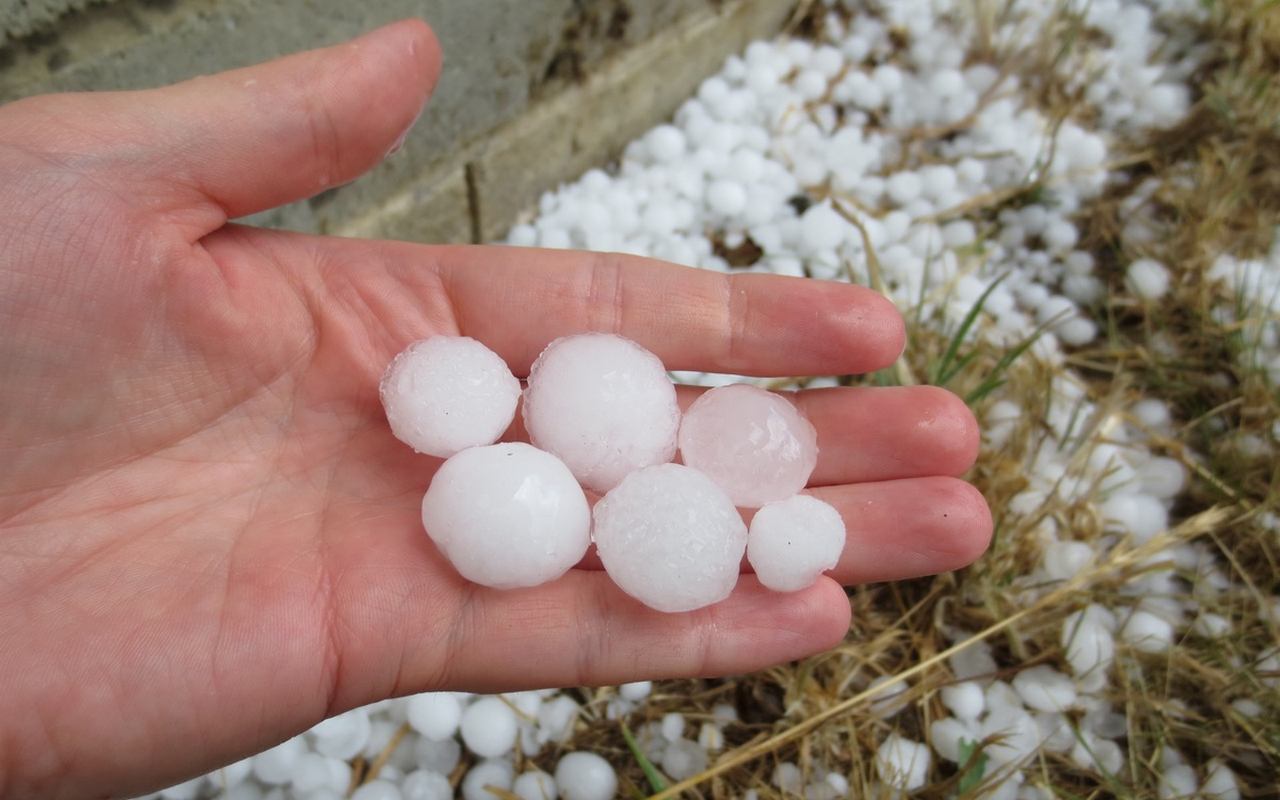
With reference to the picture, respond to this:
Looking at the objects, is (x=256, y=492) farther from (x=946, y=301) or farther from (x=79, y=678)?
(x=946, y=301)

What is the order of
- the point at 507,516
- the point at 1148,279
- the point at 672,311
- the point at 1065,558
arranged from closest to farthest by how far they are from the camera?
the point at 507,516, the point at 672,311, the point at 1065,558, the point at 1148,279

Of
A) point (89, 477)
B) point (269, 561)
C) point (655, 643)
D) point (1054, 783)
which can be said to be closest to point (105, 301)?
point (89, 477)

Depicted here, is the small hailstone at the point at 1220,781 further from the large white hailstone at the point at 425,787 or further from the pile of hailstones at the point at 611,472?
the large white hailstone at the point at 425,787

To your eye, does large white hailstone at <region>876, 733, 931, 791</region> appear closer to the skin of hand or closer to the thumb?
the skin of hand

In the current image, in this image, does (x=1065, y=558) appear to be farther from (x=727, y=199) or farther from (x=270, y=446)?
(x=270, y=446)

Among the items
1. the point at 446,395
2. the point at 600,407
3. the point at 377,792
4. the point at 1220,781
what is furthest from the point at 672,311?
the point at 1220,781

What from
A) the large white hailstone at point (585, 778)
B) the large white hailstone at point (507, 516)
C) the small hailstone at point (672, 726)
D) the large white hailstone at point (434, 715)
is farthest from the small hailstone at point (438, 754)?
the large white hailstone at point (507, 516)

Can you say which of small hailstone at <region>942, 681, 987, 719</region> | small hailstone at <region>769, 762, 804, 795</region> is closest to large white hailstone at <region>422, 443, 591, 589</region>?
small hailstone at <region>769, 762, 804, 795</region>
